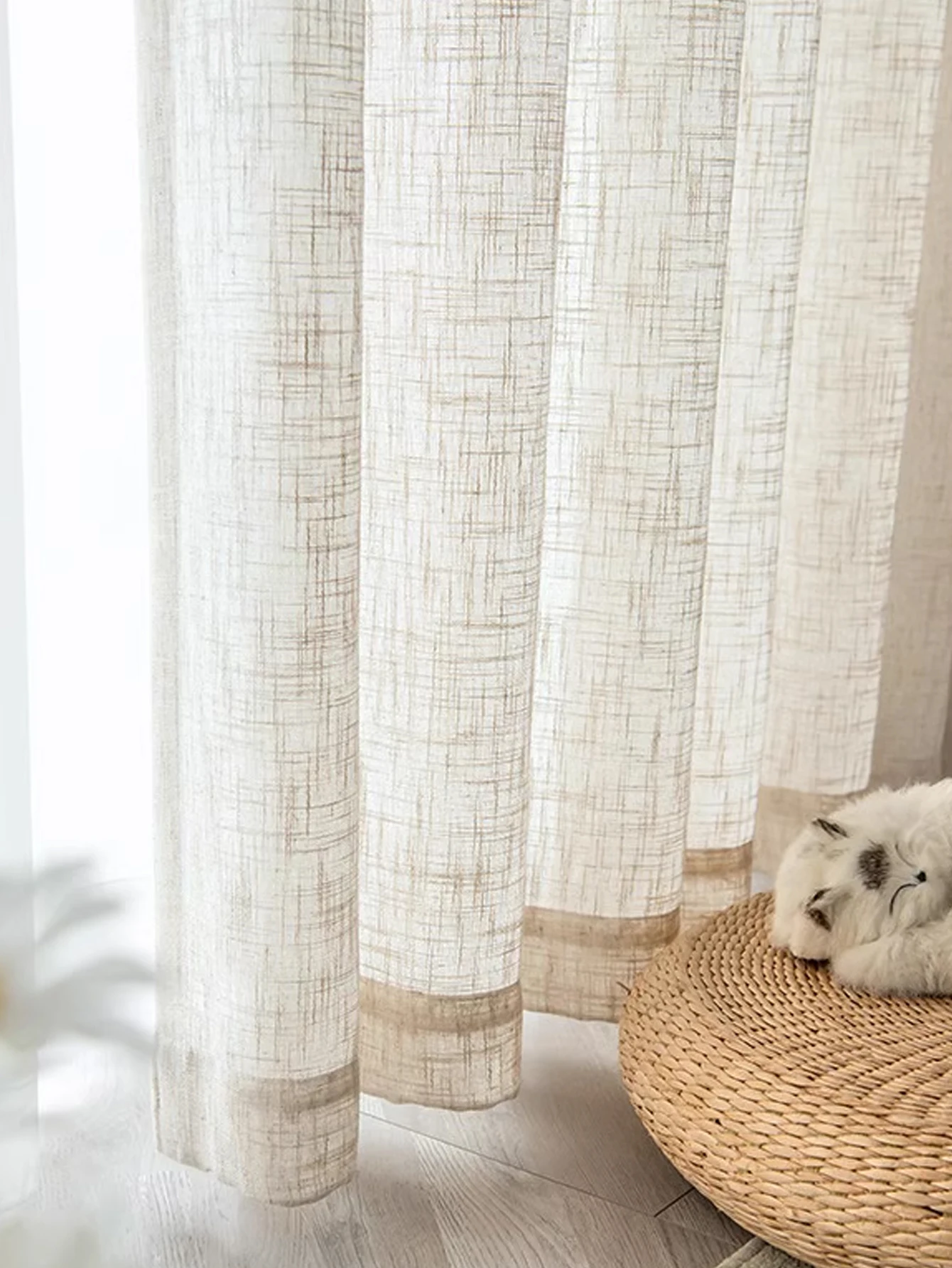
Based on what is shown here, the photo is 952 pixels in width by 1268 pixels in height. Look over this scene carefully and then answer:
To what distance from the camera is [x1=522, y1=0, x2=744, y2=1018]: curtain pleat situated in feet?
3.34

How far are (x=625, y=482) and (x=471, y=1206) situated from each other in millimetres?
515

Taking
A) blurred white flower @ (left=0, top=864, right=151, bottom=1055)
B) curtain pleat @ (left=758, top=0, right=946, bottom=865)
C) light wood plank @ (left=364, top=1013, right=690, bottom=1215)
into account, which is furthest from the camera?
curtain pleat @ (left=758, top=0, right=946, bottom=865)

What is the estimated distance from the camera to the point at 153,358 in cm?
88

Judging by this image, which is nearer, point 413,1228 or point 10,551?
point 10,551

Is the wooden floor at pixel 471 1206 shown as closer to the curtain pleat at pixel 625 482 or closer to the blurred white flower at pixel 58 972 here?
the curtain pleat at pixel 625 482

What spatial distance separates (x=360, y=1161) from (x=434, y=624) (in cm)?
39

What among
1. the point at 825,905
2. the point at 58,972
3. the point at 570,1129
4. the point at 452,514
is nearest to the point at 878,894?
the point at 825,905

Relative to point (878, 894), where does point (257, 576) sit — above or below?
above

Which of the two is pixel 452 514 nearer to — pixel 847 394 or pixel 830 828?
pixel 830 828

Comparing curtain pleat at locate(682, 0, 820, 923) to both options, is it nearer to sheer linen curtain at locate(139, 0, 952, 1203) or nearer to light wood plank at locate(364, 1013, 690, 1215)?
sheer linen curtain at locate(139, 0, 952, 1203)

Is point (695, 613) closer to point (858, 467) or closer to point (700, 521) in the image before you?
point (700, 521)

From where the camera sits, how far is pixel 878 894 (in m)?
1.04

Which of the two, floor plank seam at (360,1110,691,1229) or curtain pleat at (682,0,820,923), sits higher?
curtain pleat at (682,0,820,923)

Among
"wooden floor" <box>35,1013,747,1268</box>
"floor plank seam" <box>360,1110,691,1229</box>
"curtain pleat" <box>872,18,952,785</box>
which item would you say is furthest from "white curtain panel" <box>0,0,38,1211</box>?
"curtain pleat" <box>872,18,952,785</box>
